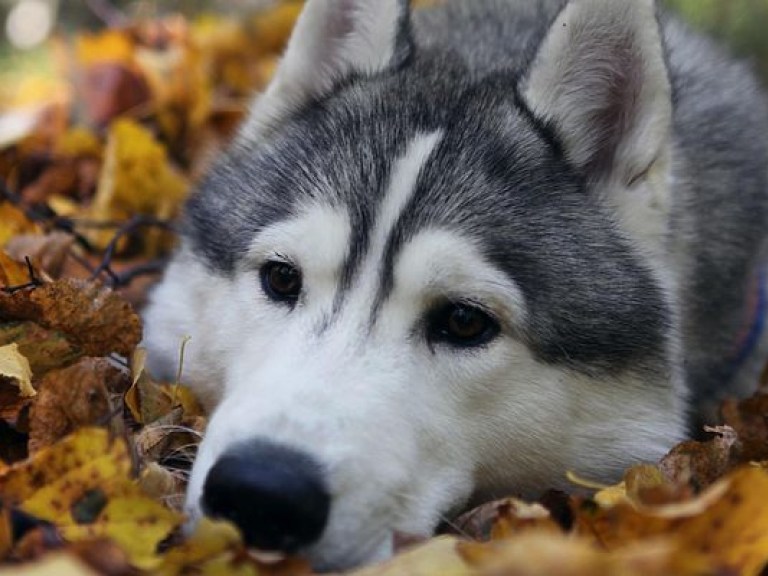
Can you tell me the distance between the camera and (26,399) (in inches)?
97.3

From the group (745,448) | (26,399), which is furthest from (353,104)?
(745,448)

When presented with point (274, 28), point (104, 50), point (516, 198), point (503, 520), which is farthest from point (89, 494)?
point (274, 28)

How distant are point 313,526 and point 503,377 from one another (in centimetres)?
72

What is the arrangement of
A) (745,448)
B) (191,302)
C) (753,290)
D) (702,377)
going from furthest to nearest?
1. (753,290)
2. (702,377)
3. (191,302)
4. (745,448)

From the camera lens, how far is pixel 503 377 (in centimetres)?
259

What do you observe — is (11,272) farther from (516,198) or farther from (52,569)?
(52,569)

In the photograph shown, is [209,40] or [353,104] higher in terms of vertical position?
[353,104]

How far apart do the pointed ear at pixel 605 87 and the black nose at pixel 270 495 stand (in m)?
1.34

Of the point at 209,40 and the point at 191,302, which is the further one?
the point at 209,40

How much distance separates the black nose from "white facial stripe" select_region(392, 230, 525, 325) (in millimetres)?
613

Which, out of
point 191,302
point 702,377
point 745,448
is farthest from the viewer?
point 702,377

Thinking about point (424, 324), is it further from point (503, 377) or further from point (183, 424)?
point (183, 424)

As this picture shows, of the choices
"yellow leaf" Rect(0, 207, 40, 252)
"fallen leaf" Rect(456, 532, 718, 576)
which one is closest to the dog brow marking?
"fallen leaf" Rect(456, 532, 718, 576)

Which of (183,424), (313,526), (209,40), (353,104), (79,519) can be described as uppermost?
(353,104)
